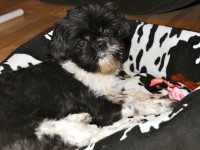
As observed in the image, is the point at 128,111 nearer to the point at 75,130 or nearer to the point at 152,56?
the point at 75,130

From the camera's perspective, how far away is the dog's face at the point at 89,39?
2695 mm

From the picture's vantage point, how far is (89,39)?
270 centimetres

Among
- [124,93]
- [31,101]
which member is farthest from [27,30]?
[31,101]

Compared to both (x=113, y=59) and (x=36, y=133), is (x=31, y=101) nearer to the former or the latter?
(x=36, y=133)

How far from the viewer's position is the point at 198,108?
2.15m

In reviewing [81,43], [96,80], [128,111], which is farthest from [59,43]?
[128,111]

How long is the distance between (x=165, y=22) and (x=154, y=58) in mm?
1477

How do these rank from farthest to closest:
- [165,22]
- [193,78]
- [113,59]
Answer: [165,22] → [193,78] → [113,59]

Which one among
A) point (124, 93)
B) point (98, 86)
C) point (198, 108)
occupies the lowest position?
point (124, 93)

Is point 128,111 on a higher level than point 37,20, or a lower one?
lower

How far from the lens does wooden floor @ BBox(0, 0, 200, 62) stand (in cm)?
484

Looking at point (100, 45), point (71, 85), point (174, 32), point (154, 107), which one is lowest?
point (154, 107)

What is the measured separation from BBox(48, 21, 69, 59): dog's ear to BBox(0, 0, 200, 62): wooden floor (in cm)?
186

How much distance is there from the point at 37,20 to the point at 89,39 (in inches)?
120
